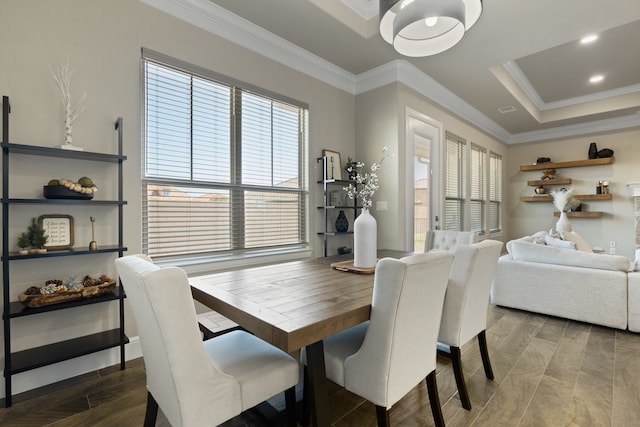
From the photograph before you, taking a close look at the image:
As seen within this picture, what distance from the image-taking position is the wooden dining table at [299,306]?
42.5 inches

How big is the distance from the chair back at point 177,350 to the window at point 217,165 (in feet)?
4.89

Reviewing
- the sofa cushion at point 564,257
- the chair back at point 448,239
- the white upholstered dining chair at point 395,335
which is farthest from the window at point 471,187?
the white upholstered dining chair at point 395,335

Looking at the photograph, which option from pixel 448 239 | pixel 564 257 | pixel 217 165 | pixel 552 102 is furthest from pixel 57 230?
pixel 552 102

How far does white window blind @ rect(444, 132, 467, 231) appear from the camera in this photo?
4807 mm

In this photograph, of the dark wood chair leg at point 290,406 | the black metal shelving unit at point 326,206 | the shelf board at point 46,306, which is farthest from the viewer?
the black metal shelving unit at point 326,206

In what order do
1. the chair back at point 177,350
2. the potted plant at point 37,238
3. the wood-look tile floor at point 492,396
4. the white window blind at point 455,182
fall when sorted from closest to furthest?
the chair back at point 177,350 → the wood-look tile floor at point 492,396 → the potted plant at point 37,238 → the white window blind at point 455,182

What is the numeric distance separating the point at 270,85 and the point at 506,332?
327 cm

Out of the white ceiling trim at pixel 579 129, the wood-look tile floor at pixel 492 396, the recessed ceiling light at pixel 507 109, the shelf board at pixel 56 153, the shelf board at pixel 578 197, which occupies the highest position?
the recessed ceiling light at pixel 507 109

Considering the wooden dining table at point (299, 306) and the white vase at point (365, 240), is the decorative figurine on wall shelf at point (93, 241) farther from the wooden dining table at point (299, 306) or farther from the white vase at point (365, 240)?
the white vase at point (365, 240)

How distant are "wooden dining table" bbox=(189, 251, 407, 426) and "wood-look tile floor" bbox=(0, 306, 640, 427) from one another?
2.02ft

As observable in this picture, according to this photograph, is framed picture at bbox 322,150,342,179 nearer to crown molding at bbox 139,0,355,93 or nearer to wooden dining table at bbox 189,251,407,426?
crown molding at bbox 139,0,355,93

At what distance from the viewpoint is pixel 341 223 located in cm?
371

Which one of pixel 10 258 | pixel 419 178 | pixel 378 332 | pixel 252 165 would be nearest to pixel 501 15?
pixel 419 178

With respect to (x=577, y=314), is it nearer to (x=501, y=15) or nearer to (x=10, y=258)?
(x=501, y=15)
